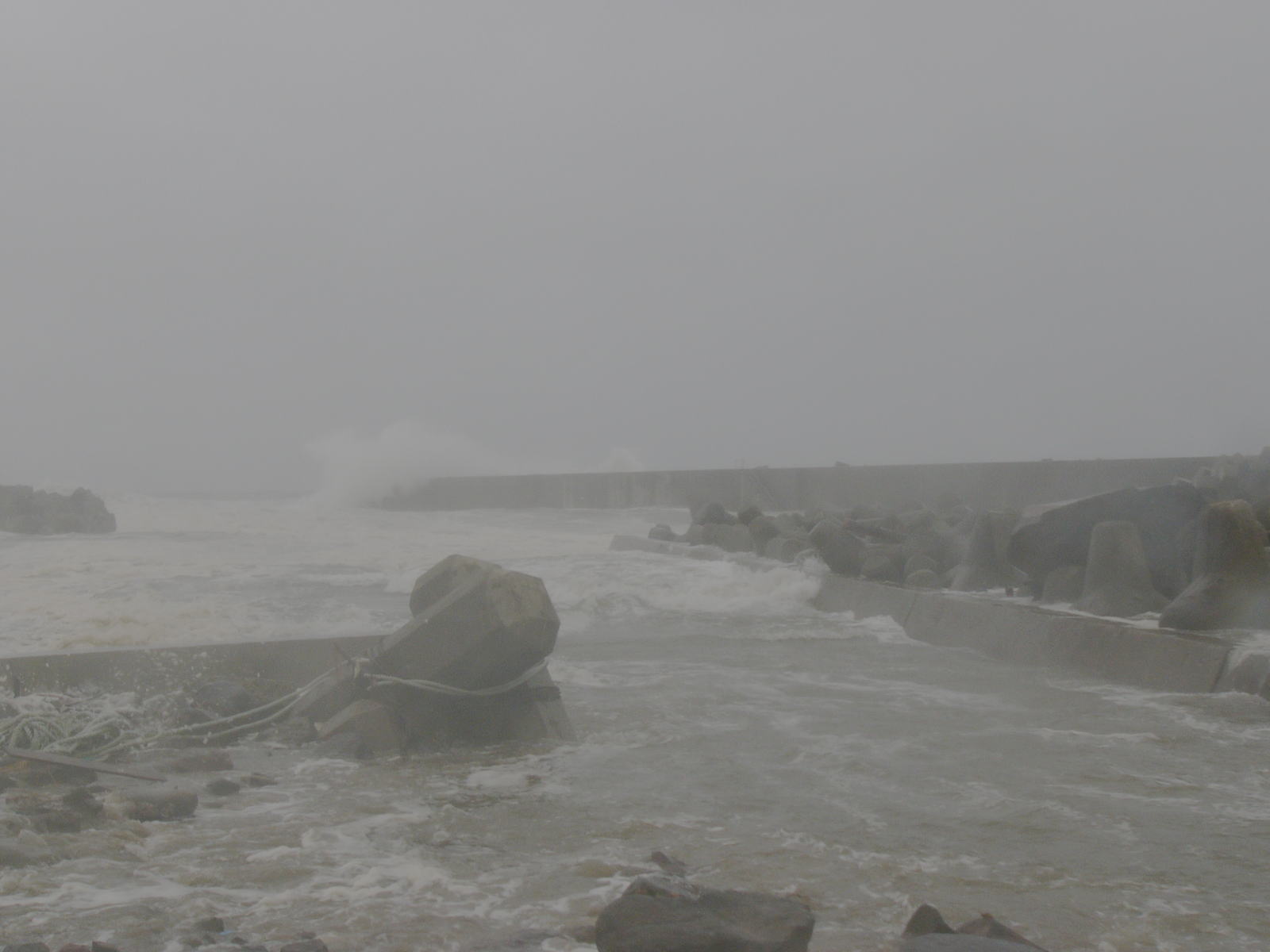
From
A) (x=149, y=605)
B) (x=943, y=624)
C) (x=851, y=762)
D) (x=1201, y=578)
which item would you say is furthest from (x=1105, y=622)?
(x=149, y=605)

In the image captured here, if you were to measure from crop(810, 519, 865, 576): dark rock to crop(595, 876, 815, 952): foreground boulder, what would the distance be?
30.5 feet

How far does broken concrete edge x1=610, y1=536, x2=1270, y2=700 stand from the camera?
6.33m

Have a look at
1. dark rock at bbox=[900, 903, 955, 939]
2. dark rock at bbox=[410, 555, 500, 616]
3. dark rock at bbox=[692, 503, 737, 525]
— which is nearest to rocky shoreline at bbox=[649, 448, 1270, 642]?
dark rock at bbox=[692, 503, 737, 525]

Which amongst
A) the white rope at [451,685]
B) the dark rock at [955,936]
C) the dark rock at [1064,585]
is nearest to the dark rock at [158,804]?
the white rope at [451,685]

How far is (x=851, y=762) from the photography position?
5.00 m

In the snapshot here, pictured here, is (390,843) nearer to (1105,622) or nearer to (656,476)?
(1105,622)

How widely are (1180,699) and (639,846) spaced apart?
380 centimetres

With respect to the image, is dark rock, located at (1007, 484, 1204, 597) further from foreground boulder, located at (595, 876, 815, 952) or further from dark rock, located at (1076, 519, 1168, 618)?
foreground boulder, located at (595, 876, 815, 952)

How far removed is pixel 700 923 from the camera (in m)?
2.63

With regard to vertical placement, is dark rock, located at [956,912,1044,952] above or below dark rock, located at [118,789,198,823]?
above

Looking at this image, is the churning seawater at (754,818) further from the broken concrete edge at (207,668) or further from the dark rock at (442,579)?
the dark rock at (442,579)

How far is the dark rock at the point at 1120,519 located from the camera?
867cm

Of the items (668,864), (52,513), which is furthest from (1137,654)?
(52,513)

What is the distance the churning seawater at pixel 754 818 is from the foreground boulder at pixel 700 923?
0.33 m
